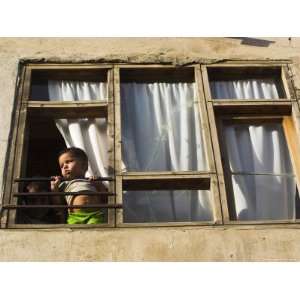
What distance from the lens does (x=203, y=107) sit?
5.66 meters

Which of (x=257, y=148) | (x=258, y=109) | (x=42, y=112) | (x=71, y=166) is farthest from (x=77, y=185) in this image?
Result: (x=258, y=109)

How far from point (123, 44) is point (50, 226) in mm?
2496

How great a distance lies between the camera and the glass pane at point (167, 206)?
5.01 metres

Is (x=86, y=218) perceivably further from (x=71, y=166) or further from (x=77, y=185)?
(x=71, y=166)

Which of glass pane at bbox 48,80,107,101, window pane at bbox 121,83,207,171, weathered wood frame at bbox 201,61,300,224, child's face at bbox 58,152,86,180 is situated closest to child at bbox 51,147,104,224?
child's face at bbox 58,152,86,180

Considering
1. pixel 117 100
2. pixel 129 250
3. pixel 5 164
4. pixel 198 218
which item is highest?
pixel 117 100

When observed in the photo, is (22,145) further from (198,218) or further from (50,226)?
(198,218)

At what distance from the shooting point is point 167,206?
16.7 feet

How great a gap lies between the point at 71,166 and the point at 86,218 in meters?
0.61

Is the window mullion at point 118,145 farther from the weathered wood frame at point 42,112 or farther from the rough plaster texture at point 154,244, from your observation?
the rough plaster texture at point 154,244

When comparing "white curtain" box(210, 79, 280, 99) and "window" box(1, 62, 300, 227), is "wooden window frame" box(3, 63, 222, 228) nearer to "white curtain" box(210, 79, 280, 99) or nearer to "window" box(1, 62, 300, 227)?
"window" box(1, 62, 300, 227)

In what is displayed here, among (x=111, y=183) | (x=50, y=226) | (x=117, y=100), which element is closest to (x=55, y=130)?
(x=117, y=100)

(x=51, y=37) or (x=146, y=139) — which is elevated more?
(x=51, y=37)

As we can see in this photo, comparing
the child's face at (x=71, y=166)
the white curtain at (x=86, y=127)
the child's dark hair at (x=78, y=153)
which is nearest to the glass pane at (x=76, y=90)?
the white curtain at (x=86, y=127)
